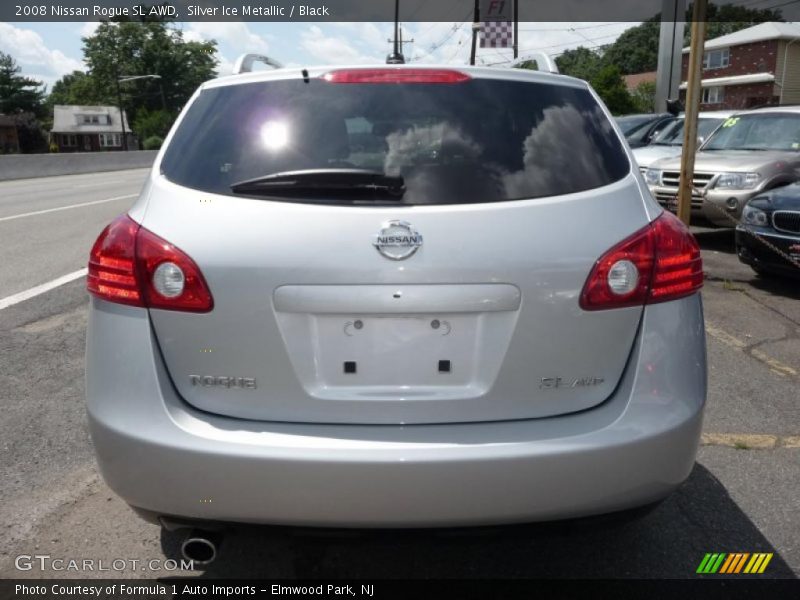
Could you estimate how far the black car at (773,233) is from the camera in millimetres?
6613

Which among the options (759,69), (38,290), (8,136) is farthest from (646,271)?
(8,136)

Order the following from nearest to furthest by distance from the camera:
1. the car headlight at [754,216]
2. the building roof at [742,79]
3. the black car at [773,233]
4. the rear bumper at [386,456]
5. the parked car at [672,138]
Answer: the rear bumper at [386,456] → the black car at [773,233] → the car headlight at [754,216] → the parked car at [672,138] → the building roof at [742,79]

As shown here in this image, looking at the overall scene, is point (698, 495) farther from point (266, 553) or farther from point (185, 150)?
point (185, 150)

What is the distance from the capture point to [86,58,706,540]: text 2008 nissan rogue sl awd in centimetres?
201

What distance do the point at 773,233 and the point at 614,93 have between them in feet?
119

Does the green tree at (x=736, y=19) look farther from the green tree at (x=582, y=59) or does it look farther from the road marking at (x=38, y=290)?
the road marking at (x=38, y=290)

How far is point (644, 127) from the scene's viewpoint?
14.2 meters

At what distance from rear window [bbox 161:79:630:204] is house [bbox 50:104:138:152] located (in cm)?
9568

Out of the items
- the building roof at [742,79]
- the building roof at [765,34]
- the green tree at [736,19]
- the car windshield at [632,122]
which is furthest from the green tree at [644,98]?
the car windshield at [632,122]

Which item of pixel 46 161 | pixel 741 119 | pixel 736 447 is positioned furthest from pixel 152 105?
pixel 736 447

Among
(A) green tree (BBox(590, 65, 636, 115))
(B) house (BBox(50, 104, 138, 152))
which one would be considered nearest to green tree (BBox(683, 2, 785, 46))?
(A) green tree (BBox(590, 65, 636, 115))

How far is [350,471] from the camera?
1.97m

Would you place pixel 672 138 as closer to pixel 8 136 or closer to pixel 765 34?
pixel 765 34

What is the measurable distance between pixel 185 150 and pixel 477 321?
1.11 m
